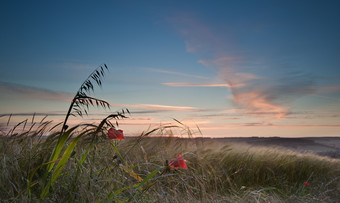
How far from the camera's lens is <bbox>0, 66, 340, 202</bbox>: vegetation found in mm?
2326

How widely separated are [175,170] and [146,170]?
94 centimetres

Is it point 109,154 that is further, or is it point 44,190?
point 109,154

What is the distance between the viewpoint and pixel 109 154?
13.1 ft

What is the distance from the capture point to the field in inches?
101

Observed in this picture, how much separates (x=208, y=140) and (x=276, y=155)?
1.45m

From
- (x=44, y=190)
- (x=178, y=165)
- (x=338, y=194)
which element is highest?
(x=178, y=165)

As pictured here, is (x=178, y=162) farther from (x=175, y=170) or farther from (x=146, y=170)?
(x=146, y=170)

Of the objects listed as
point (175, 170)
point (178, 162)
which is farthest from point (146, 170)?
point (178, 162)

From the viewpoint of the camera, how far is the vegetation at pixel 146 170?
2.33m

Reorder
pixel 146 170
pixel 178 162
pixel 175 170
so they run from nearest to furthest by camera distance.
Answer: pixel 178 162 → pixel 175 170 → pixel 146 170

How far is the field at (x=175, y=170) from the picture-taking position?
2.56 meters

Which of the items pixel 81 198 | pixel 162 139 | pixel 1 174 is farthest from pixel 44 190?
pixel 162 139

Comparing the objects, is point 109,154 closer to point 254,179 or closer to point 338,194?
point 254,179

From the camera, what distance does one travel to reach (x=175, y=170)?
3178 mm
